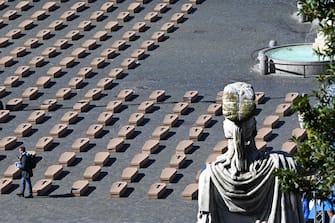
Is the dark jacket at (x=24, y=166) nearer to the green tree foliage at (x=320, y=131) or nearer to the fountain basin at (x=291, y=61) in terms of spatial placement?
the fountain basin at (x=291, y=61)

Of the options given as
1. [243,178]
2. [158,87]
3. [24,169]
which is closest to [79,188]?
[24,169]

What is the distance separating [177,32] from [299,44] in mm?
4727

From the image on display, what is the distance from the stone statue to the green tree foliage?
37 centimetres

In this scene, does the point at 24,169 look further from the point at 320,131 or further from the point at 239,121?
the point at 239,121

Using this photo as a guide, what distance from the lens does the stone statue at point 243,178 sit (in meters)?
14.4

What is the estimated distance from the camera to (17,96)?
38844mm

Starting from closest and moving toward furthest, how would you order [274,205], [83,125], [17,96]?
[274,205]
[83,125]
[17,96]

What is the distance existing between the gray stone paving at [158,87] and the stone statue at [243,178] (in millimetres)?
14975

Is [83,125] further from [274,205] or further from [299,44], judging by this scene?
[274,205]

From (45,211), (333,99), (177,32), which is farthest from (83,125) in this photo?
(333,99)

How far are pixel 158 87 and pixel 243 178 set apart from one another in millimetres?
24707

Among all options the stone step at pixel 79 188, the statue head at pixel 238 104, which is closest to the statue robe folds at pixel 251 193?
the statue head at pixel 238 104

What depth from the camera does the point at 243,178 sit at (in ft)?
47.4

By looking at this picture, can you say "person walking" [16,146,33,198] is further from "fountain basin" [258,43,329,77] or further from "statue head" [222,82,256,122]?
"statue head" [222,82,256,122]
